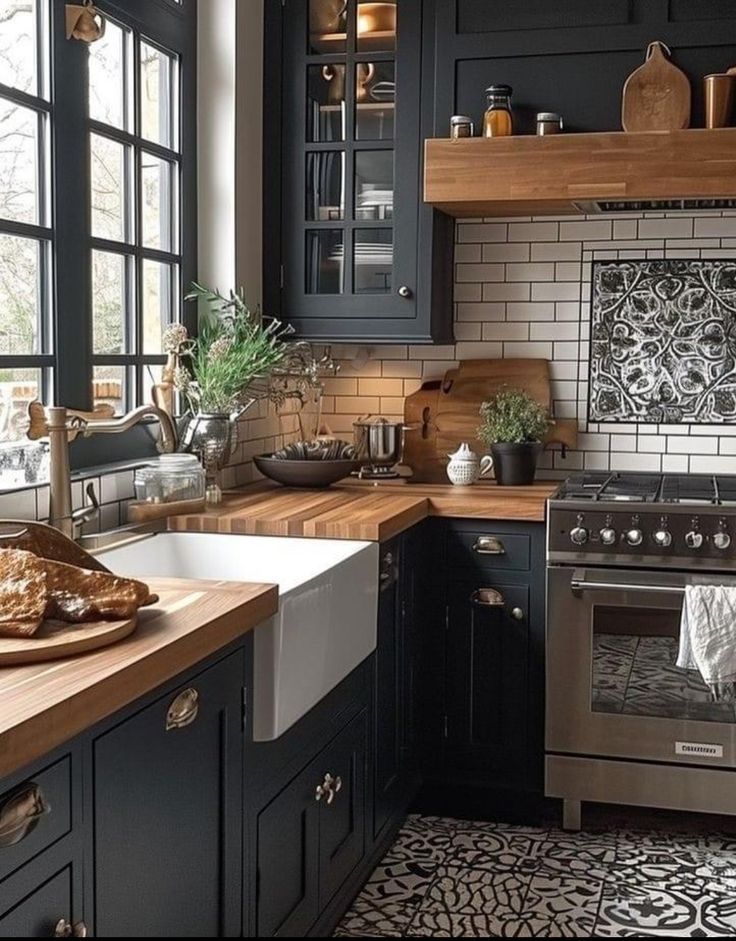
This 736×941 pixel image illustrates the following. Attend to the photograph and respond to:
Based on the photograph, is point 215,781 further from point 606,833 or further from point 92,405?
point 606,833

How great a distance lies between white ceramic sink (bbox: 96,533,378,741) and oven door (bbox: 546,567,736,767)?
0.81 metres

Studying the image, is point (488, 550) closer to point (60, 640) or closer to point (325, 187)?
point (325, 187)

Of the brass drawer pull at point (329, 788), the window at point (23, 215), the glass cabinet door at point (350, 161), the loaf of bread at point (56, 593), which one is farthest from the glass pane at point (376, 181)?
the loaf of bread at point (56, 593)

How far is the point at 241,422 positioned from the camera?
400cm

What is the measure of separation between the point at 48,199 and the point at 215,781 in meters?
1.57

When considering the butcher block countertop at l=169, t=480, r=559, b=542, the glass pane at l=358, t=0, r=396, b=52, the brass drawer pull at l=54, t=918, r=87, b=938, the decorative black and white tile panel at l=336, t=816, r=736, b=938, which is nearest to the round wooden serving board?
the brass drawer pull at l=54, t=918, r=87, b=938

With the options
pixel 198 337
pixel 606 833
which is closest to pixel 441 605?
pixel 606 833

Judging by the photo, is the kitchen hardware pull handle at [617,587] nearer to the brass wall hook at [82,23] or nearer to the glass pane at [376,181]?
the glass pane at [376,181]

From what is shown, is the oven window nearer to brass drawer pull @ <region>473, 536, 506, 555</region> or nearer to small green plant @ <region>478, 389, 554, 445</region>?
brass drawer pull @ <region>473, 536, 506, 555</region>

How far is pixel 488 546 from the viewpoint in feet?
12.2

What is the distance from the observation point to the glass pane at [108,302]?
332 cm

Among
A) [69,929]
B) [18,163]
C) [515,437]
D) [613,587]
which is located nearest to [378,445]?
[515,437]

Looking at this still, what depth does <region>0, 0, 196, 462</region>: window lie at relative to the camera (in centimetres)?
293

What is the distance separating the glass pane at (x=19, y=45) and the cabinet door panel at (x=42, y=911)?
191 cm
